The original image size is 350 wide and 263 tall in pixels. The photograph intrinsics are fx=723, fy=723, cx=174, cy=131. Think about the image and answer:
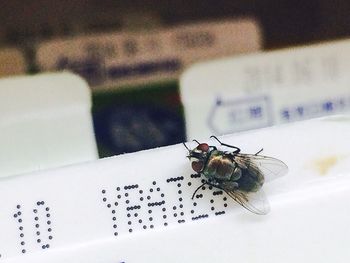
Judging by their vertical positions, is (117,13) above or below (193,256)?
above

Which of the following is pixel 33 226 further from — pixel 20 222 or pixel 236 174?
pixel 236 174

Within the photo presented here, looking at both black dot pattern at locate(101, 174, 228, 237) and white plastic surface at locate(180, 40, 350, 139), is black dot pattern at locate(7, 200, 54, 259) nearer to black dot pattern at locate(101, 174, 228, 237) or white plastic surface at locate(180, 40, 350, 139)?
black dot pattern at locate(101, 174, 228, 237)

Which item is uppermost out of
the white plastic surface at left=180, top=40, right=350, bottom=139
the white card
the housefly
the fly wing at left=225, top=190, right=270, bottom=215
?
the white card

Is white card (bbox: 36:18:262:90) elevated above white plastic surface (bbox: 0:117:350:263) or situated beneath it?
elevated above

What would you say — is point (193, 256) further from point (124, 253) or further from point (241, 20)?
point (241, 20)

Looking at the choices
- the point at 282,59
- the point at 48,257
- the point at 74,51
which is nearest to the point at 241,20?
the point at 282,59

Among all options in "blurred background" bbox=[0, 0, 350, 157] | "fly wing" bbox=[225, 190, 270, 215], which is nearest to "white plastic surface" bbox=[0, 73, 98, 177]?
"blurred background" bbox=[0, 0, 350, 157]
